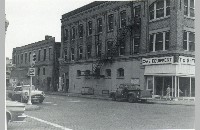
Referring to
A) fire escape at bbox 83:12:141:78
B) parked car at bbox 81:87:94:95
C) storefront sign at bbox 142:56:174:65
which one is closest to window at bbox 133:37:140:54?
fire escape at bbox 83:12:141:78

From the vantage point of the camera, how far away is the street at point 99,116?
1061 cm

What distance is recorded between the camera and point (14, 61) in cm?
1084

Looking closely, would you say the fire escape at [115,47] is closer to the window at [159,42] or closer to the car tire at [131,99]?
the window at [159,42]

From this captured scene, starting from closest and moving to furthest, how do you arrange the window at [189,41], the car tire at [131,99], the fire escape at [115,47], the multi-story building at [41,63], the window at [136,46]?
the multi-story building at [41,63] → the window at [189,41] → the fire escape at [115,47] → the car tire at [131,99] → the window at [136,46]

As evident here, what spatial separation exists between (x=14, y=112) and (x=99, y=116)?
3.33 m

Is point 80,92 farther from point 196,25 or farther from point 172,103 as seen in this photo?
point 196,25

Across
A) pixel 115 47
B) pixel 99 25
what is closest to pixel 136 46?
pixel 115 47

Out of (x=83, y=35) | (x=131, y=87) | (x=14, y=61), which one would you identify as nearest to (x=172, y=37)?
(x=131, y=87)

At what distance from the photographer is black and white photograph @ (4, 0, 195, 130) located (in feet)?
35.8

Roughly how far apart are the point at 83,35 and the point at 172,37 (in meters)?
5.01

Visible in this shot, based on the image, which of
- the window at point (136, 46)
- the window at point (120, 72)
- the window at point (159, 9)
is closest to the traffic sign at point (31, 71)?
the window at point (120, 72)

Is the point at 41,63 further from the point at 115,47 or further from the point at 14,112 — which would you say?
the point at 115,47

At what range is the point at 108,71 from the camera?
47.7 ft

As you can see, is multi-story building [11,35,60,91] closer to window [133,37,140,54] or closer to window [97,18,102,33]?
window [97,18,102,33]
